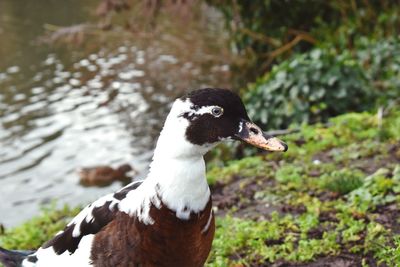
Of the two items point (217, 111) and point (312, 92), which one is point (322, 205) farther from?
point (312, 92)

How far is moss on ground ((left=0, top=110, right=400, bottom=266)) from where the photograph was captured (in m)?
3.97

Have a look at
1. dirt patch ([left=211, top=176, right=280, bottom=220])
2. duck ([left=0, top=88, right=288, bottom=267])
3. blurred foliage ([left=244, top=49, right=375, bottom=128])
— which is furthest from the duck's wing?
blurred foliage ([left=244, top=49, right=375, bottom=128])

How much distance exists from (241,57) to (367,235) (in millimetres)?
8047

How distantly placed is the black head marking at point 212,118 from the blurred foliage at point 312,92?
4715 mm

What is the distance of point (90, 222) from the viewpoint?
3086 mm

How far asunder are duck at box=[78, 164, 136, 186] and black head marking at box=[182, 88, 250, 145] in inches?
227

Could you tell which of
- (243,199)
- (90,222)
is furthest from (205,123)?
(243,199)

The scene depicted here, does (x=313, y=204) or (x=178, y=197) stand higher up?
(x=178, y=197)

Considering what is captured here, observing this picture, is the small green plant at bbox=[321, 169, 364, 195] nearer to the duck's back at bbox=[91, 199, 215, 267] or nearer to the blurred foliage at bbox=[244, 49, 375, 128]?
the duck's back at bbox=[91, 199, 215, 267]

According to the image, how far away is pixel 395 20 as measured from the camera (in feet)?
30.4

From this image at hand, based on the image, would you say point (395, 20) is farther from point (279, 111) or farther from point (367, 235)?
point (367, 235)

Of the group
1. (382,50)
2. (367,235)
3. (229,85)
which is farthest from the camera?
(229,85)

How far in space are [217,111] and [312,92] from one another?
4922 millimetres

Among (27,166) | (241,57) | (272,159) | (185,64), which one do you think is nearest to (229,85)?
(241,57)
